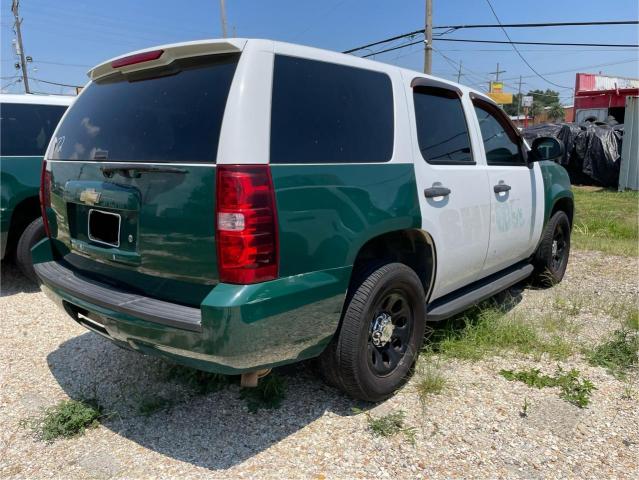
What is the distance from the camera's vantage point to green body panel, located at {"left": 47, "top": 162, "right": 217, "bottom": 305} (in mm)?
2285

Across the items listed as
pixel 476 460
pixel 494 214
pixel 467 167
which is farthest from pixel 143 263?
pixel 494 214

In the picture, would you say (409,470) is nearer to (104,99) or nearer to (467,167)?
(467,167)

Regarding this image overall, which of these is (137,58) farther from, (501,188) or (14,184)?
(14,184)

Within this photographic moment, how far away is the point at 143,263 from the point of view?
8.29 ft

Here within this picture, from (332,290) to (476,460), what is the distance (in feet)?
3.71

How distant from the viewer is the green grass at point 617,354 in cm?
357

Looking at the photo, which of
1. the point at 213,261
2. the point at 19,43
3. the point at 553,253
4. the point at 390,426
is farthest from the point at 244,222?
the point at 19,43

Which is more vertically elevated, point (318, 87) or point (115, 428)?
point (318, 87)

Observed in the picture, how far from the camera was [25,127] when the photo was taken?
17.6 feet

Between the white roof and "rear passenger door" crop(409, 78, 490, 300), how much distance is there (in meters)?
4.08

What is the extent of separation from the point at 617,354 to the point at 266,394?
8.27 ft

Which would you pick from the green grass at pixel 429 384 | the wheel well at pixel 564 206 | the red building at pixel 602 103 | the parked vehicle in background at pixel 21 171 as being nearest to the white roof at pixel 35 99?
the parked vehicle in background at pixel 21 171

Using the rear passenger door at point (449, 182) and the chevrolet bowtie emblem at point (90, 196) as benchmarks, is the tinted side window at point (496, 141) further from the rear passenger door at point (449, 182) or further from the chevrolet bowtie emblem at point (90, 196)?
the chevrolet bowtie emblem at point (90, 196)

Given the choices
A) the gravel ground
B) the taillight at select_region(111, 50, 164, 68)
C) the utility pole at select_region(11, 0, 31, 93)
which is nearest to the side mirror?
the gravel ground
